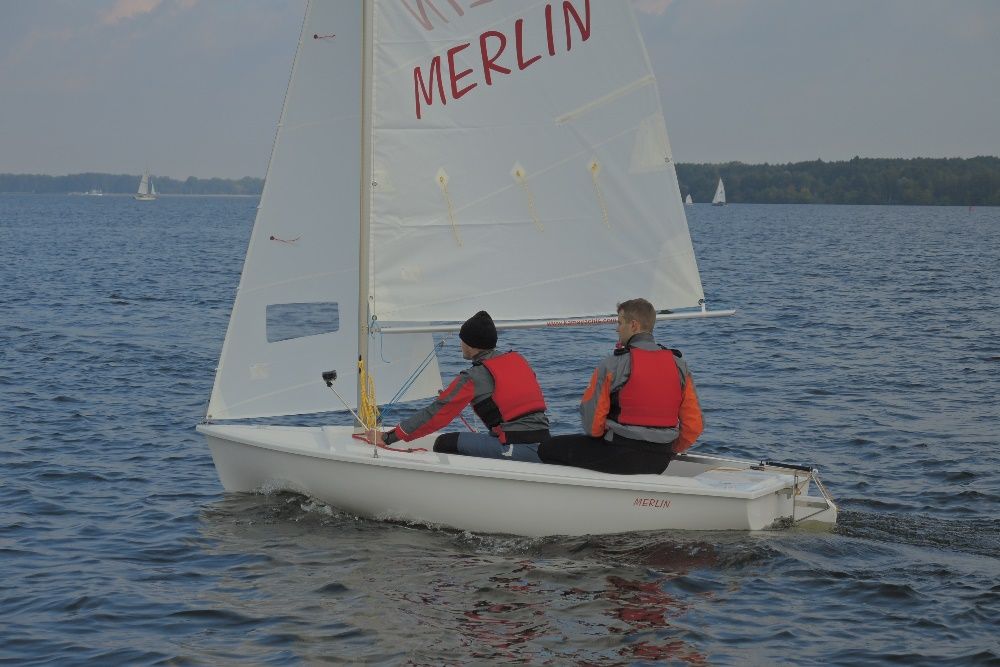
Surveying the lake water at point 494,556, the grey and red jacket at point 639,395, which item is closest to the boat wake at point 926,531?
the lake water at point 494,556

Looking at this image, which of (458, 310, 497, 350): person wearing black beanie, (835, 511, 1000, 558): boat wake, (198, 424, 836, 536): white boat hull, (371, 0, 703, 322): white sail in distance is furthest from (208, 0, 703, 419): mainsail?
(835, 511, 1000, 558): boat wake

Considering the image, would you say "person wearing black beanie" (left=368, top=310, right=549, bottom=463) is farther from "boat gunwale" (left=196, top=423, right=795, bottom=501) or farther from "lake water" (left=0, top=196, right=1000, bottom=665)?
"lake water" (left=0, top=196, right=1000, bottom=665)

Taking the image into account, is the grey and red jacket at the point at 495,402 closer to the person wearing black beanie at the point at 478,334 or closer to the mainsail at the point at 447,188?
the person wearing black beanie at the point at 478,334

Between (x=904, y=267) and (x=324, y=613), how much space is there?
39064 mm

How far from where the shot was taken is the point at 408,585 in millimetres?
8109

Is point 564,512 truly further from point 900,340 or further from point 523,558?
point 900,340

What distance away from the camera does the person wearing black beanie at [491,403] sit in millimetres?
8758

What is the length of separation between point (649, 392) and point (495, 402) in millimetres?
A: 1188

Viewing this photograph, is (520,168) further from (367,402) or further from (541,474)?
(541,474)

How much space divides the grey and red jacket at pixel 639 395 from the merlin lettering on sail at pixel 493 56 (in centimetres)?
242

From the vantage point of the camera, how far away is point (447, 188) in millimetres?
9398

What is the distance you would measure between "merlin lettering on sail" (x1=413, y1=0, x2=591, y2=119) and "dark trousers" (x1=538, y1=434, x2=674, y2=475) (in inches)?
108

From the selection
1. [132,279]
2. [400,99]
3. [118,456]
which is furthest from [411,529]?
[132,279]

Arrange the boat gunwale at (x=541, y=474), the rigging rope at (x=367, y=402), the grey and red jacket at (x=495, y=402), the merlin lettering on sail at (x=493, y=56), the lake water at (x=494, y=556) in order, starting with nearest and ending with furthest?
the lake water at (x=494, y=556) < the boat gunwale at (x=541, y=474) < the grey and red jacket at (x=495, y=402) < the merlin lettering on sail at (x=493, y=56) < the rigging rope at (x=367, y=402)
